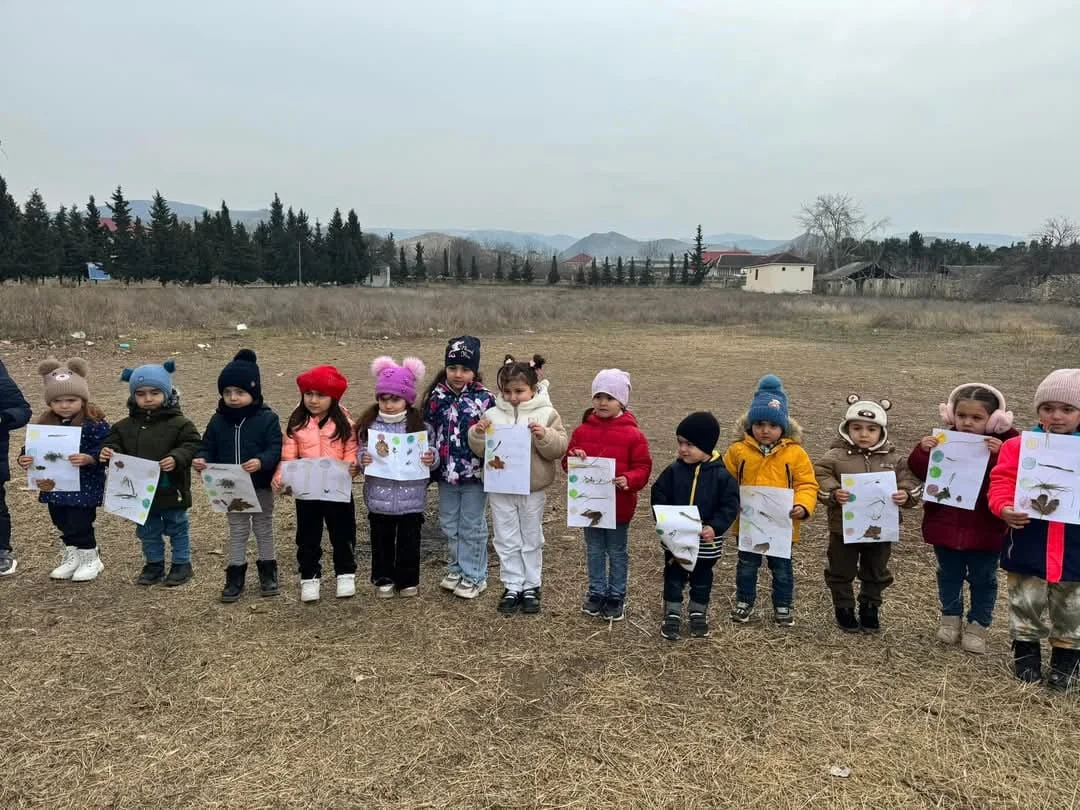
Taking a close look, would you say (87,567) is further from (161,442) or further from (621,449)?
(621,449)

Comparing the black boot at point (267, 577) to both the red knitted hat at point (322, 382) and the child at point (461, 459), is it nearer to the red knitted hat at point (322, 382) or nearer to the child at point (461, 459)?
the child at point (461, 459)

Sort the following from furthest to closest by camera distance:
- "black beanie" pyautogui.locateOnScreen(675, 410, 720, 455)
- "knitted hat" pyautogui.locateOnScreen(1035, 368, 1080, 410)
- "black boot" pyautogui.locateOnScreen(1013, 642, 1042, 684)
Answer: "black beanie" pyautogui.locateOnScreen(675, 410, 720, 455), "black boot" pyautogui.locateOnScreen(1013, 642, 1042, 684), "knitted hat" pyautogui.locateOnScreen(1035, 368, 1080, 410)

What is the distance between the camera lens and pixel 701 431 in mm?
3887

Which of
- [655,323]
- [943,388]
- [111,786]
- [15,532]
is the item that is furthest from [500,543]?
[655,323]

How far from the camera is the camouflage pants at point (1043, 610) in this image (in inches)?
137

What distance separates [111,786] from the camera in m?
2.84

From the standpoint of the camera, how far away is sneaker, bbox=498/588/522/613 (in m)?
4.45

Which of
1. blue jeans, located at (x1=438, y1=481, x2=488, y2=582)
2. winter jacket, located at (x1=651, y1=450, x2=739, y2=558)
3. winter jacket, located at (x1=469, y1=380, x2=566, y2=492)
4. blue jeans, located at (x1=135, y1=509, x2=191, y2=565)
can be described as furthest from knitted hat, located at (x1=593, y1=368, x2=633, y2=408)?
blue jeans, located at (x1=135, y1=509, x2=191, y2=565)

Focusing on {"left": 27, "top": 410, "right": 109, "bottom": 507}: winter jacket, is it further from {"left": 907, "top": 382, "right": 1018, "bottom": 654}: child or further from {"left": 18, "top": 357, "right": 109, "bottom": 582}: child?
{"left": 907, "top": 382, "right": 1018, "bottom": 654}: child

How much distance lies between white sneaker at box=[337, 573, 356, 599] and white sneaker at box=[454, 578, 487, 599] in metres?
0.72

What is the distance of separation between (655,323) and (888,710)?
2757 centimetres

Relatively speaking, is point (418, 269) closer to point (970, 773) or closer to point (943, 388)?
point (943, 388)

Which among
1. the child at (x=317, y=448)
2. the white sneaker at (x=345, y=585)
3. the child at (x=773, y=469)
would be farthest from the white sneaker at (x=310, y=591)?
the child at (x=773, y=469)

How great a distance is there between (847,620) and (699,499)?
1.30 metres
